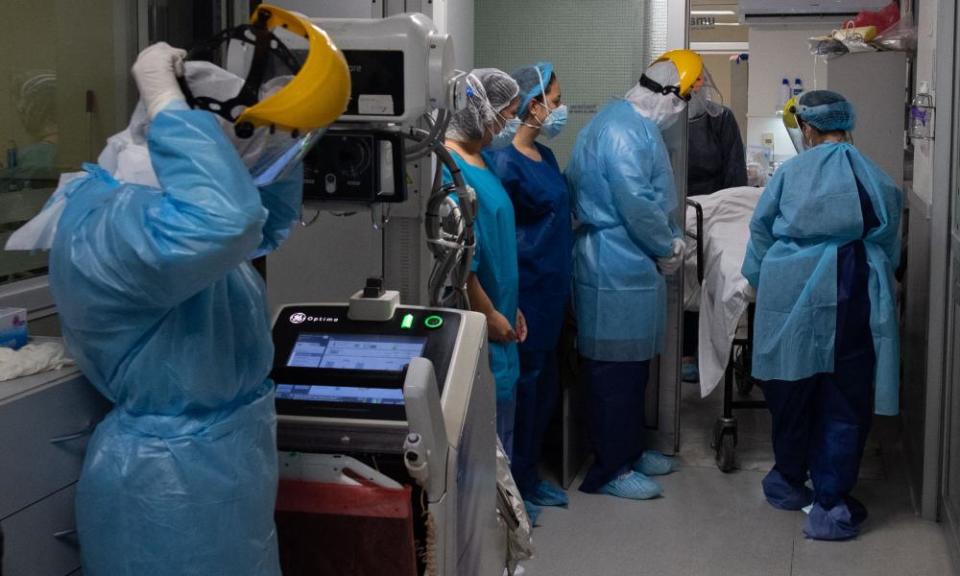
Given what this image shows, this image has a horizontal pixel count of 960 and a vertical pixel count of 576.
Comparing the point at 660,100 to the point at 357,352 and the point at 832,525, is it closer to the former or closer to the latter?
the point at 832,525

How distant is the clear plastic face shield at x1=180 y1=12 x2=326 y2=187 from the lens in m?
1.65

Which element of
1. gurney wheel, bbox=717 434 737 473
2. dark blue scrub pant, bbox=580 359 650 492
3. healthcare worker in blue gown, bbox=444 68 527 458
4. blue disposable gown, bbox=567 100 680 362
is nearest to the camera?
healthcare worker in blue gown, bbox=444 68 527 458

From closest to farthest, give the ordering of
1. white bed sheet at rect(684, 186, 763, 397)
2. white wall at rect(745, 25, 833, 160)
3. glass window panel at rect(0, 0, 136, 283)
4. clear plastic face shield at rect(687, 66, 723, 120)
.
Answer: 1. glass window panel at rect(0, 0, 136, 283)
2. white bed sheet at rect(684, 186, 763, 397)
3. clear plastic face shield at rect(687, 66, 723, 120)
4. white wall at rect(745, 25, 833, 160)

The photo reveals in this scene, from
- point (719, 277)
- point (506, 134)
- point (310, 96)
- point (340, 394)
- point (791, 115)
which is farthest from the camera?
point (719, 277)

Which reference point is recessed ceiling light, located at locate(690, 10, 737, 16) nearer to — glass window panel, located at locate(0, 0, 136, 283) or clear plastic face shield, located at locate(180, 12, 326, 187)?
glass window panel, located at locate(0, 0, 136, 283)

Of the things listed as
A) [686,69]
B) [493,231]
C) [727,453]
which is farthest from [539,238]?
[727,453]

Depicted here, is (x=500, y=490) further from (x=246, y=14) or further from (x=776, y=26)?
(x=776, y=26)

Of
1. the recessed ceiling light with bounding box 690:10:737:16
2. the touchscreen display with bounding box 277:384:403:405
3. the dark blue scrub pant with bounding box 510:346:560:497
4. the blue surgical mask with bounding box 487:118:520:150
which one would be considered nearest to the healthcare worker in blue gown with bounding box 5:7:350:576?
the touchscreen display with bounding box 277:384:403:405

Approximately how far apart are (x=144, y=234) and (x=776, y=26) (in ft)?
20.6

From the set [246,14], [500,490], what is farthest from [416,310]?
[246,14]

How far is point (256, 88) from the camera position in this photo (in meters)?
1.65

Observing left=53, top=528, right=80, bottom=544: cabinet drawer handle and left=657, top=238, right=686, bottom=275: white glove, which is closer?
left=53, top=528, right=80, bottom=544: cabinet drawer handle

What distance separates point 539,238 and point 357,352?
1.62 m

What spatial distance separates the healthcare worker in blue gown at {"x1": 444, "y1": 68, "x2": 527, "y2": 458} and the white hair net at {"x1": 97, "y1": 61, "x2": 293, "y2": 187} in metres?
1.45
